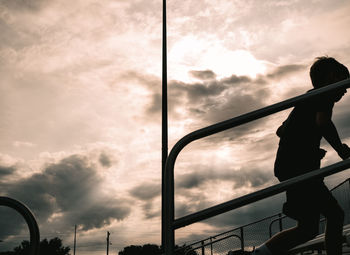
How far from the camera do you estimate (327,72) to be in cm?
260

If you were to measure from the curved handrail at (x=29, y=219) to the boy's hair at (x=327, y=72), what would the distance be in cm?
202

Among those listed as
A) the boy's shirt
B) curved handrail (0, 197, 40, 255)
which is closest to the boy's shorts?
the boy's shirt

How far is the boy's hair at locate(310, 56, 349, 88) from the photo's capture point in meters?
2.60

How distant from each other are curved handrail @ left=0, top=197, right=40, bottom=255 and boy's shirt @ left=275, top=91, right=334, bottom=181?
1544 millimetres

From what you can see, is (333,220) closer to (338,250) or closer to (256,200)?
(338,250)

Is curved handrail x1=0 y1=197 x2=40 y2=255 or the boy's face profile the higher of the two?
the boy's face profile

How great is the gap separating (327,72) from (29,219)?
2.11 meters

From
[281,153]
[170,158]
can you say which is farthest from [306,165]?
[170,158]

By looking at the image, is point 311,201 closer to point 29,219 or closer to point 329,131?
point 329,131

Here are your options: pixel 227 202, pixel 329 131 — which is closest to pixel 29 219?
pixel 227 202

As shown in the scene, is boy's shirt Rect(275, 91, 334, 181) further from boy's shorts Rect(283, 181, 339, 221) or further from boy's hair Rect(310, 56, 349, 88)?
boy's hair Rect(310, 56, 349, 88)

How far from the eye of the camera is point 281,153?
255 cm

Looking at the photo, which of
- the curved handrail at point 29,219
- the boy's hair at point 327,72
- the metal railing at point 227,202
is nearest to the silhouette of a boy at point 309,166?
the boy's hair at point 327,72

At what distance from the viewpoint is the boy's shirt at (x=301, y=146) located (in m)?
2.47
